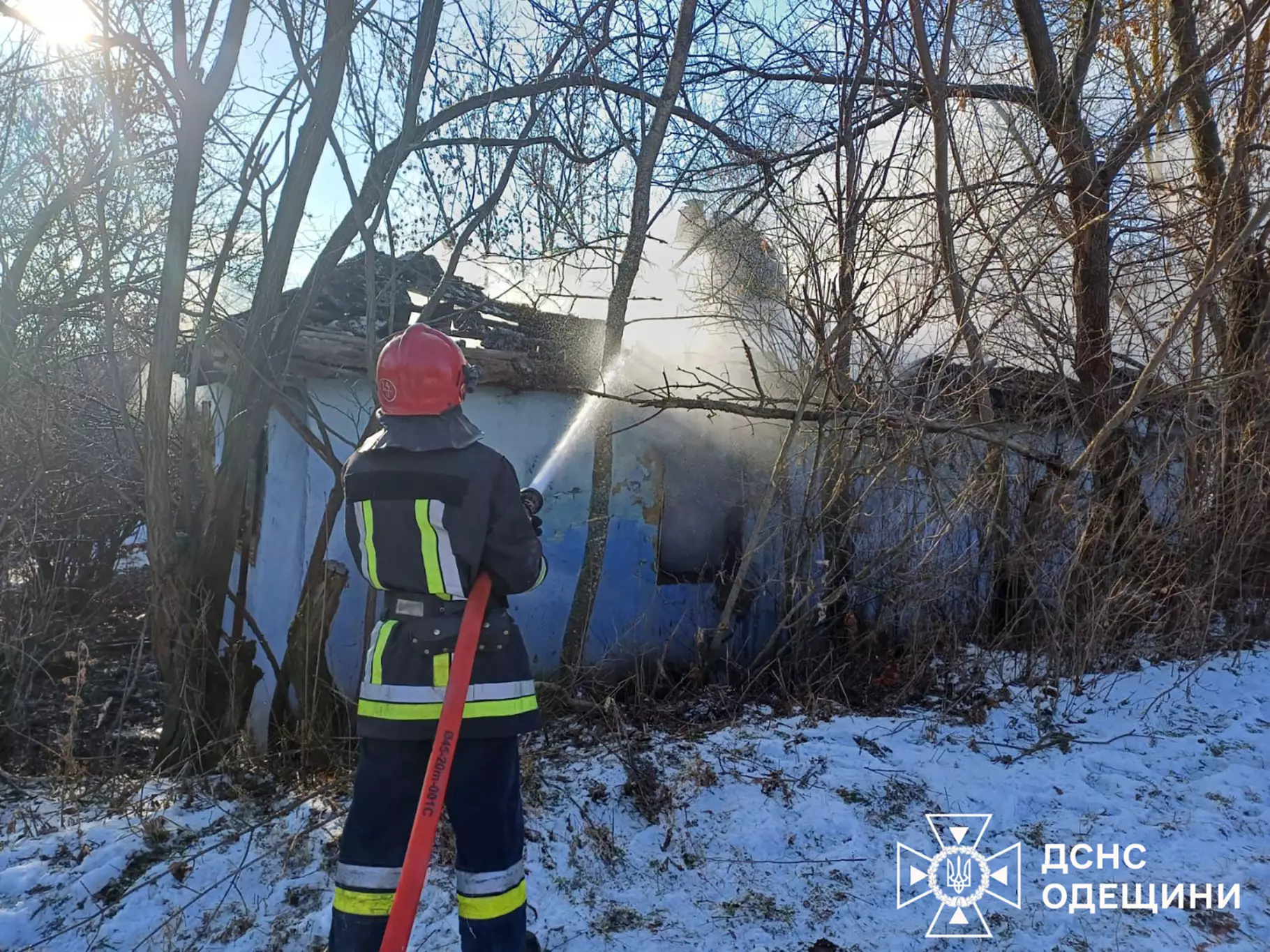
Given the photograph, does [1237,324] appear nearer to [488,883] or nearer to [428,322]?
[428,322]

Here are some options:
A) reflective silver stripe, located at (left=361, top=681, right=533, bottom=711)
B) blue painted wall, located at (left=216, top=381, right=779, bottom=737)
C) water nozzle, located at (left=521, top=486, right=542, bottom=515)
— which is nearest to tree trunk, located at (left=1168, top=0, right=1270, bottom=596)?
blue painted wall, located at (left=216, top=381, right=779, bottom=737)

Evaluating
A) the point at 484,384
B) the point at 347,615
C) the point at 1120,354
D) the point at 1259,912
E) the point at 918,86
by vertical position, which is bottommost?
the point at 1259,912

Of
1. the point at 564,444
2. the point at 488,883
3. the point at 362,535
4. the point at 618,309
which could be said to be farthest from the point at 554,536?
the point at 488,883

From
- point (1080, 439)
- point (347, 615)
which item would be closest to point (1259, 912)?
point (1080, 439)

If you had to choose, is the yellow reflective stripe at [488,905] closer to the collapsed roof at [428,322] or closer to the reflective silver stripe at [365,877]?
the reflective silver stripe at [365,877]

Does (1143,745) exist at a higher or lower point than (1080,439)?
lower

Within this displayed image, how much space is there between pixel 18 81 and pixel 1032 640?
25.5 ft

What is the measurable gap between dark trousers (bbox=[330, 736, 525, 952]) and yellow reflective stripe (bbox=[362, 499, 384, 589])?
526mm

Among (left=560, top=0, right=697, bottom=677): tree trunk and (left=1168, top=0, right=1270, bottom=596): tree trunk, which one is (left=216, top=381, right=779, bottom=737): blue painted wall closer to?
(left=560, top=0, right=697, bottom=677): tree trunk

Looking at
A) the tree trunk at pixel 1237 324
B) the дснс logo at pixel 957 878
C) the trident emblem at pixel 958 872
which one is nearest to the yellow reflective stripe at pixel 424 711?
the дснс logo at pixel 957 878

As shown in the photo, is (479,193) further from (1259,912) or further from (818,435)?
(1259,912)

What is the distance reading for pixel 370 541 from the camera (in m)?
2.61

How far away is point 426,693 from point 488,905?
670 mm

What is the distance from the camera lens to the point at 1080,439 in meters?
6.36
